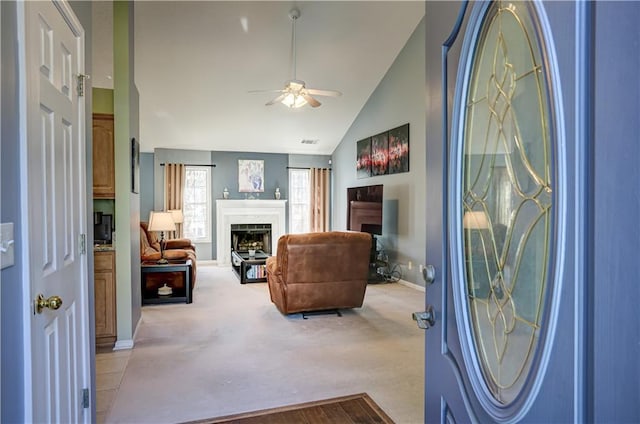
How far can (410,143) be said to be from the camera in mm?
5969

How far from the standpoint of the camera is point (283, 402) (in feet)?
7.84

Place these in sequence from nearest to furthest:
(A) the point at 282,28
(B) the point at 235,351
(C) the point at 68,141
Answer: (C) the point at 68,141 → (B) the point at 235,351 → (A) the point at 282,28

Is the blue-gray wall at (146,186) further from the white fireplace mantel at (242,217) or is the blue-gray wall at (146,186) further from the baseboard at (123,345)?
the baseboard at (123,345)

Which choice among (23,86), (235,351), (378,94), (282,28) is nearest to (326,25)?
(282,28)

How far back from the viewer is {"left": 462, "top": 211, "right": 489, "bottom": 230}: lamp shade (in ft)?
2.70

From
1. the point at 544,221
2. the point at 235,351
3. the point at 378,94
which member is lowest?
the point at 235,351

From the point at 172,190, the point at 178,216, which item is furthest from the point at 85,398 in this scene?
the point at 172,190

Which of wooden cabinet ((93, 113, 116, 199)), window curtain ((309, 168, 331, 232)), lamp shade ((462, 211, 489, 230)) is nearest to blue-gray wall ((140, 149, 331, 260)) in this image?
window curtain ((309, 168, 331, 232))

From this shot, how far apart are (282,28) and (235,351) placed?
13.7 feet

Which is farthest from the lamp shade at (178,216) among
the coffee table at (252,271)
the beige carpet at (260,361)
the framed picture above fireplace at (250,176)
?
the beige carpet at (260,361)

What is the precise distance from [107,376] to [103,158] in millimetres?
1840

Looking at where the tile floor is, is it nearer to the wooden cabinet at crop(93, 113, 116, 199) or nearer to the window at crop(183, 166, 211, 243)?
the wooden cabinet at crop(93, 113, 116, 199)

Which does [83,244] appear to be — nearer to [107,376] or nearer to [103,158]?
[107,376]

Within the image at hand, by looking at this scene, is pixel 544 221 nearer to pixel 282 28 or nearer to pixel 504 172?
pixel 504 172
